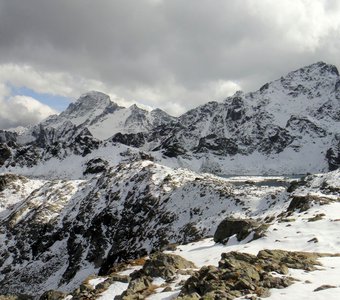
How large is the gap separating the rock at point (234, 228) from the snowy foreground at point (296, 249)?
1020 mm

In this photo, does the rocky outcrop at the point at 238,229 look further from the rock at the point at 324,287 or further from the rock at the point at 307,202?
the rock at the point at 324,287

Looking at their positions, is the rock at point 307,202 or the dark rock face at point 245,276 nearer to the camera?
the dark rock face at point 245,276

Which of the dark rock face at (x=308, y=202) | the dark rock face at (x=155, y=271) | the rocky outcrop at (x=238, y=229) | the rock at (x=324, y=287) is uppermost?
the dark rock face at (x=308, y=202)

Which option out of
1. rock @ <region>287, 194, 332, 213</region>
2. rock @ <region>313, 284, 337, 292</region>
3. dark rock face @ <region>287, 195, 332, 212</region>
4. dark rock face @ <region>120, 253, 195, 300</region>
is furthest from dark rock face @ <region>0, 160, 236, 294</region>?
rock @ <region>313, 284, 337, 292</region>

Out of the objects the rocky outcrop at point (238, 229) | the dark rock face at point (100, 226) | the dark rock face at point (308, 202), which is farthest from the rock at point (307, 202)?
the dark rock face at point (100, 226)

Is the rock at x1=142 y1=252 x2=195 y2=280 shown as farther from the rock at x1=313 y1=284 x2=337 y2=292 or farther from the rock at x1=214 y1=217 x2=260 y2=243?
the rock at x1=313 y1=284 x2=337 y2=292

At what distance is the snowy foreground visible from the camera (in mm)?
20713

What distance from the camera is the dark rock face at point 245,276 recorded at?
2122cm

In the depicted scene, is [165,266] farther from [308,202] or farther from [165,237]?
[165,237]

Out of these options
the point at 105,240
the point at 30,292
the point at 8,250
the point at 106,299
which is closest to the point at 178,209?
the point at 105,240

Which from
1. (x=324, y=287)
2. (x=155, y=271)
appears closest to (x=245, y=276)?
(x=324, y=287)

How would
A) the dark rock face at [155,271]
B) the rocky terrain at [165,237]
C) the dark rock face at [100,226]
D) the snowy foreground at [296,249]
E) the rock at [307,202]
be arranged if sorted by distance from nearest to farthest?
1. the snowy foreground at [296,249]
2. the rocky terrain at [165,237]
3. the dark rock face at [155,271]
4. the rock at [307,202]
5. the dark rock face at [100,226]

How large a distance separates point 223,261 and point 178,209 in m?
73.8

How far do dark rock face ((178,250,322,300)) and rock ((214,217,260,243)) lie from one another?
1195 centimetres
